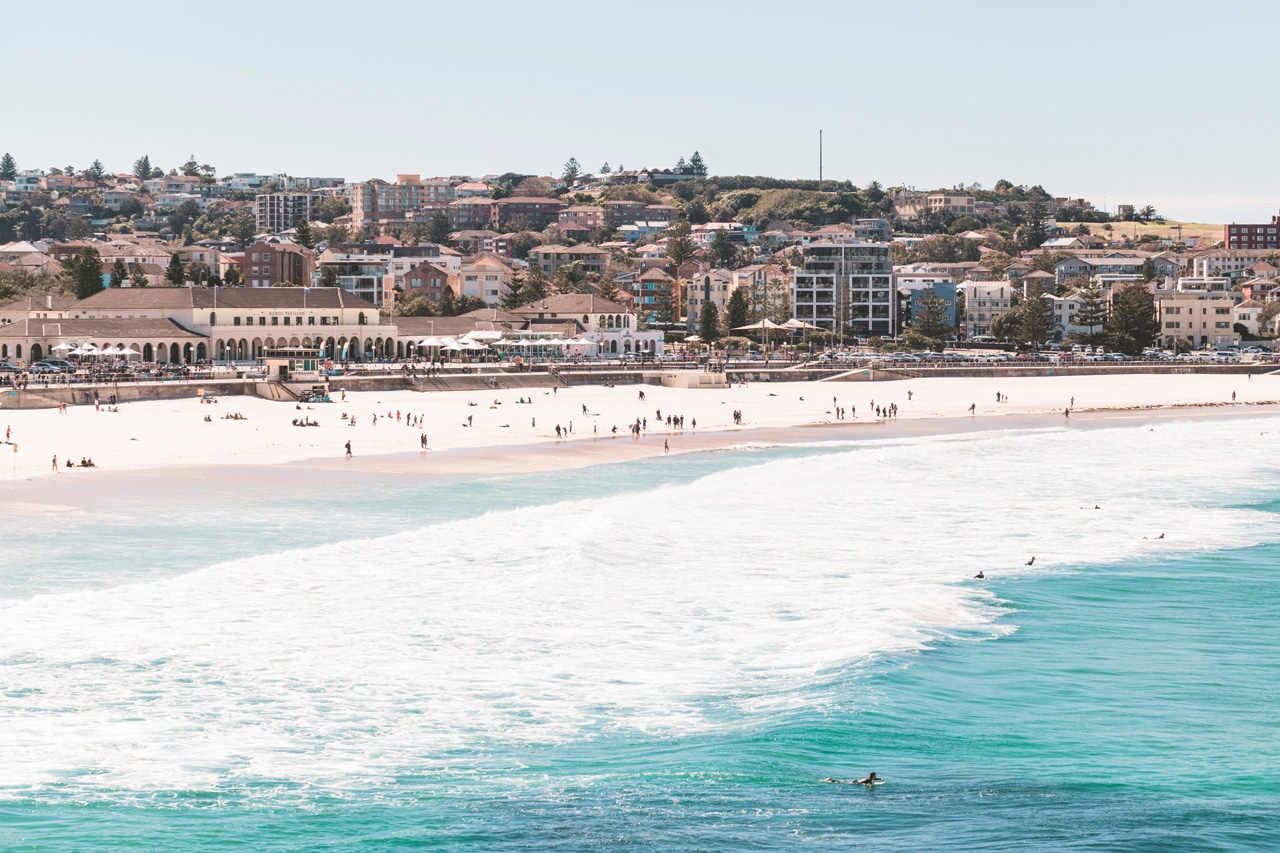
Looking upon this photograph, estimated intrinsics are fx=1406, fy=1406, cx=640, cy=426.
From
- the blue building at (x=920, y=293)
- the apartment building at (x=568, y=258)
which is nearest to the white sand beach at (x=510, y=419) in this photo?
the blue building at (x=920, y=293)

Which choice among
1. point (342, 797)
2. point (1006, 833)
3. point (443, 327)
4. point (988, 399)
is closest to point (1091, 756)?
point (1006, 833)

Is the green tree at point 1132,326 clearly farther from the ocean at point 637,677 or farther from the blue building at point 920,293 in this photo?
the ocean at point 637,677

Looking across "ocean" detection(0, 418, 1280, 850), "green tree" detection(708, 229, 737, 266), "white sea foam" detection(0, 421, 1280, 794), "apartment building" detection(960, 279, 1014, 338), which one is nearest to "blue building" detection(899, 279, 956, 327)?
"apartment building" detection(960, 279, 1014, 338)

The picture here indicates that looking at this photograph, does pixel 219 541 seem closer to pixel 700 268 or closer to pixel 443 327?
pixel 443 327

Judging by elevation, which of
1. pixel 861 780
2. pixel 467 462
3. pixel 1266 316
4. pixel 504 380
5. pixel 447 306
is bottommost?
pixel 861 780

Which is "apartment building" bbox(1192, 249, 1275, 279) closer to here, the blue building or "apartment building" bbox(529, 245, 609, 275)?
the blue building

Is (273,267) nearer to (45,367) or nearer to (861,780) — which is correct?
(45,367)

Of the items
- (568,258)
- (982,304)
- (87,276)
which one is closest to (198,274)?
(87,276)

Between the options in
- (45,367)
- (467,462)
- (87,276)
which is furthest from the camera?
(87,276)
